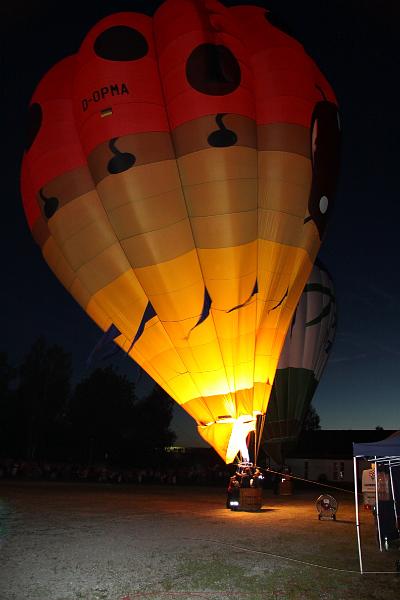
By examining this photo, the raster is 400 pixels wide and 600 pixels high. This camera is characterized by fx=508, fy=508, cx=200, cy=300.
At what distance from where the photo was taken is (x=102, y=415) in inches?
1740

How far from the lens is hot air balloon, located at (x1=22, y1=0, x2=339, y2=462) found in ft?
34.9

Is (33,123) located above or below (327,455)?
above

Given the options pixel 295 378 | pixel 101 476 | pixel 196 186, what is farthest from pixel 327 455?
pixel 196 186

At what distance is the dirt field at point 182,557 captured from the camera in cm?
529

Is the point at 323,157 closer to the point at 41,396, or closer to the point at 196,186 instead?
the point at 196,186

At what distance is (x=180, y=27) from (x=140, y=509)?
1097 cm

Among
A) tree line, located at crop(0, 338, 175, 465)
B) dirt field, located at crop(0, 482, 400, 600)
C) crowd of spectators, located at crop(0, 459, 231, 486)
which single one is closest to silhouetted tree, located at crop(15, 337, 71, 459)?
tree line, located at crop(0, 338, 175, 465)

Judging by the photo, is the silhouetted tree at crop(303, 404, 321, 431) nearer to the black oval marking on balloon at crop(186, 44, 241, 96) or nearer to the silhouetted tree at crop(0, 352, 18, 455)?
the silhouetted tree at crop(0, 352, 18, 455)

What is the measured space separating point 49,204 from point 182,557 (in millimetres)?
8266

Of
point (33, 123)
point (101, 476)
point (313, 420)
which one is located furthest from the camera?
point (313, 420)

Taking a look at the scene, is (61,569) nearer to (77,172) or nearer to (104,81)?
(77,172)

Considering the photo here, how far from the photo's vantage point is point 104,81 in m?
10.8

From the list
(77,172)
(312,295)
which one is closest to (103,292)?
(77,172)

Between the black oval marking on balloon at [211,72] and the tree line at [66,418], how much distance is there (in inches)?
1354
